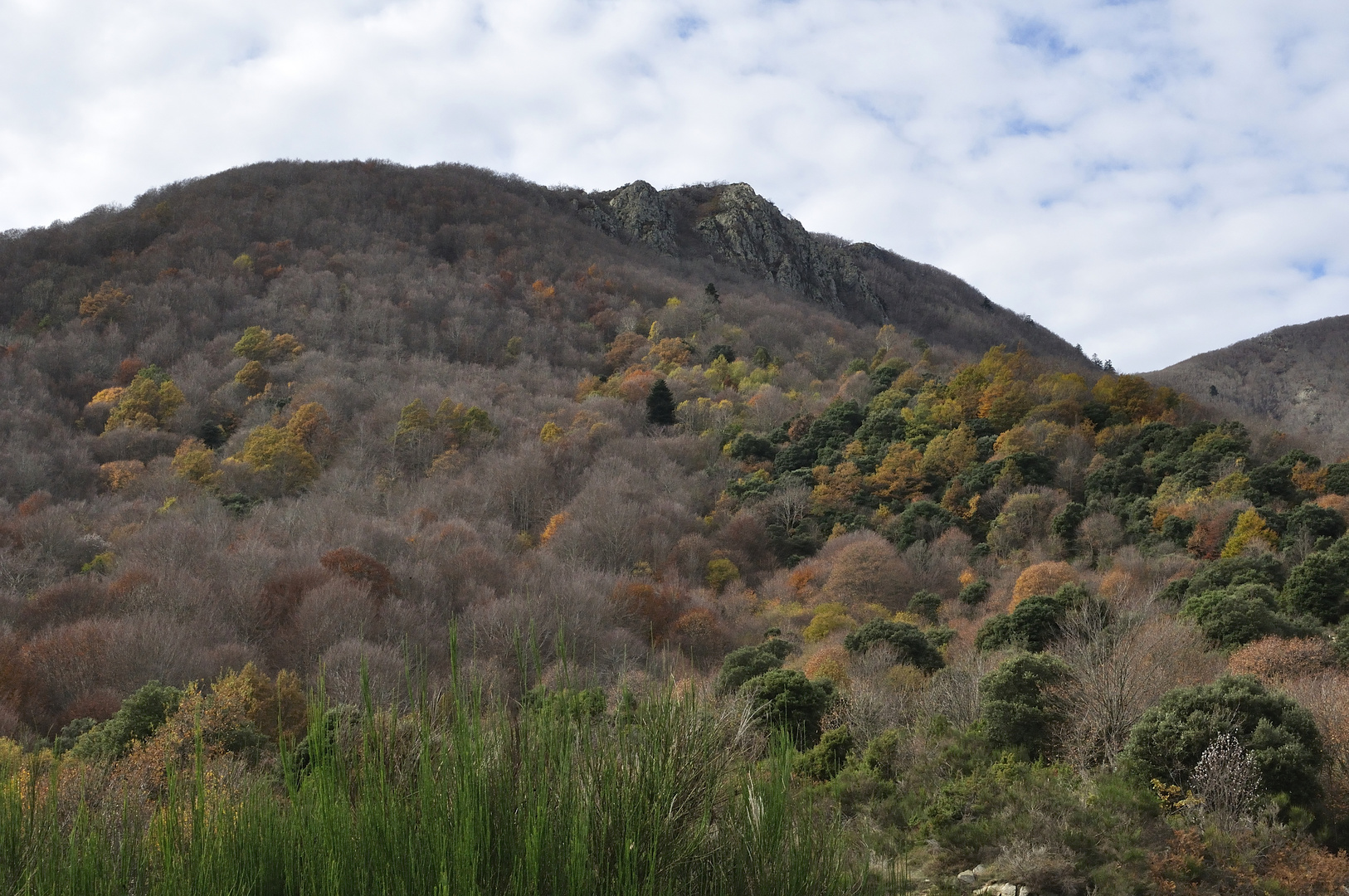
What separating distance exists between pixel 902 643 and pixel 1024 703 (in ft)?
26.7

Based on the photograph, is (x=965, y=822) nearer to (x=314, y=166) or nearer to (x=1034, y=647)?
(x=1034, y=647)

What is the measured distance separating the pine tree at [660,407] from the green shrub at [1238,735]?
4285 centimetres

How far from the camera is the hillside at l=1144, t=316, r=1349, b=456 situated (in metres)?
83.6

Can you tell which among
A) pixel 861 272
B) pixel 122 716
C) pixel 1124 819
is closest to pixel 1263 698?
pixel 1124 819

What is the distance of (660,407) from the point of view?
53281 millimetres

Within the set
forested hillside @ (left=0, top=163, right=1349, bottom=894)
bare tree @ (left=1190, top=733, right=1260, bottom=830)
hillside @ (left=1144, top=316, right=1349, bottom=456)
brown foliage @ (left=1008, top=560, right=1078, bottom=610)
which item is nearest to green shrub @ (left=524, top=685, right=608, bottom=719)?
forested hillside @ (left=0, top=163, right=1349, bottom=894)

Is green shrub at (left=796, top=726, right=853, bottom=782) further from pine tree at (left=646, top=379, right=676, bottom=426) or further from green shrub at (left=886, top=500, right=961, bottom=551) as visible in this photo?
pine tree at (left=646, top=379, right=676, bottom=426)

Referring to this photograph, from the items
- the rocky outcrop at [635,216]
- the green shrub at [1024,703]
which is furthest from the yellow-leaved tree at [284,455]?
the rocky outcrop at [635,216]

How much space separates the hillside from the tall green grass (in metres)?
84.7

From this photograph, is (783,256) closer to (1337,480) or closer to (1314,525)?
(1337,480)

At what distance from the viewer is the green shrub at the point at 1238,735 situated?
959cm

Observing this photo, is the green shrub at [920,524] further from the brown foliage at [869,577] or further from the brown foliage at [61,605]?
the brown foliage at [61,605]

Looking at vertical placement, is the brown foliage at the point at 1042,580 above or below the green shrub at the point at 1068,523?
below

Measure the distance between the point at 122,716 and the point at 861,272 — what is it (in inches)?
3848
